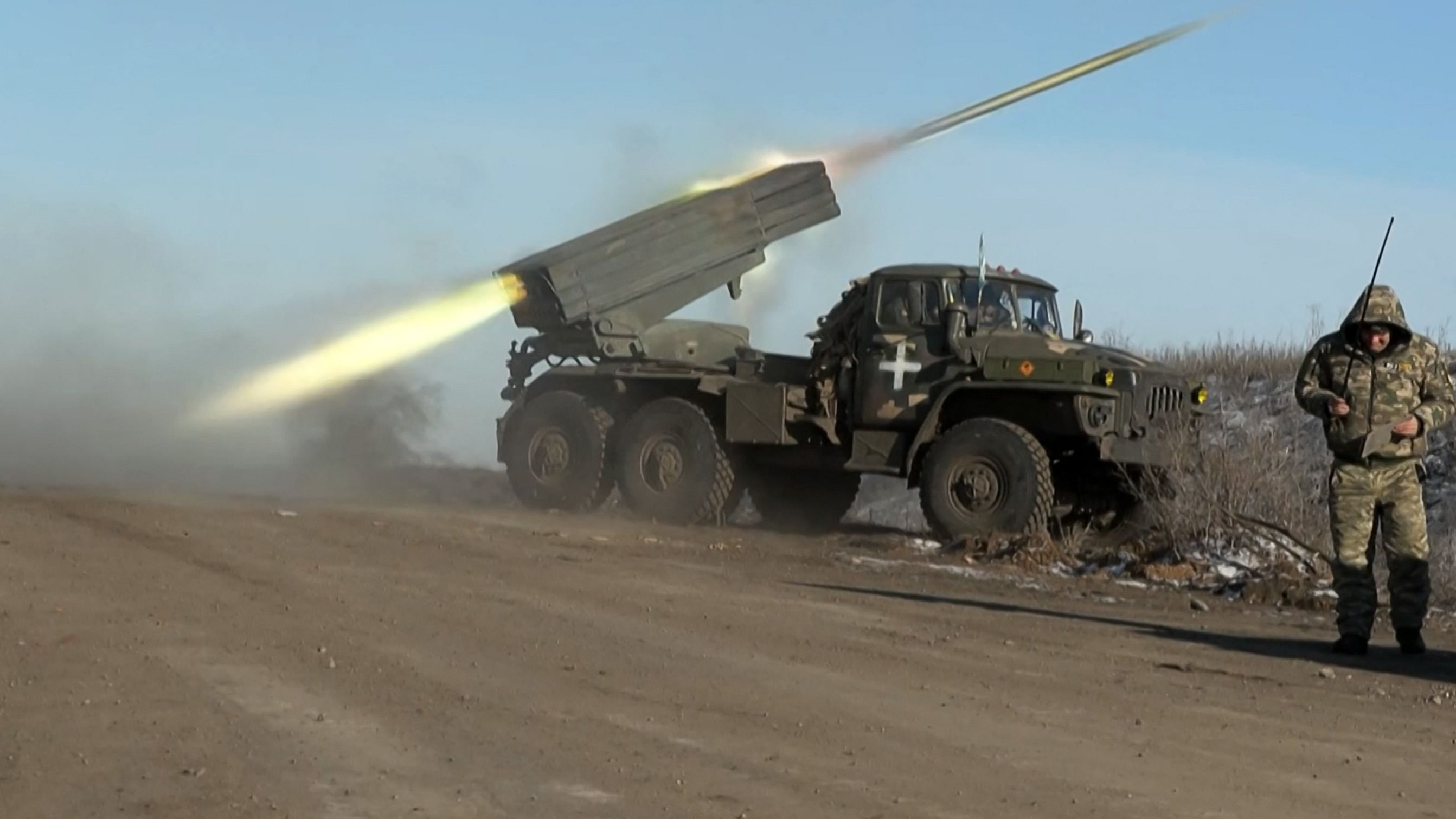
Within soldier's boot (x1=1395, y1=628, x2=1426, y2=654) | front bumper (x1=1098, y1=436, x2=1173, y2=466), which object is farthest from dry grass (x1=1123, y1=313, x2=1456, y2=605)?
soldier's boot (x1=1395, y1=628, x2=1426, y2=654)

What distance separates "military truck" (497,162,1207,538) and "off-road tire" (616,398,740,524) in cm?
2

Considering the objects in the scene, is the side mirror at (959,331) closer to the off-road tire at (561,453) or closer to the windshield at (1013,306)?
the windshield at (1013,306)

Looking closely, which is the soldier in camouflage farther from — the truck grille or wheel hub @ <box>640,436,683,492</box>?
wheel hub @ <box>640,436,683,492</box>

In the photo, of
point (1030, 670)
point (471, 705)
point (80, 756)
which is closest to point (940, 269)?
point (1030, 670)

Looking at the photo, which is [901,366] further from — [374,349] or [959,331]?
[374,349]

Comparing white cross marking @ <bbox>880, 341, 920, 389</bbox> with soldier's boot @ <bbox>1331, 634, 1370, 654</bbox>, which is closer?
soldier's boot @ <bbox>1331, 634, 1370, 654</bbox>

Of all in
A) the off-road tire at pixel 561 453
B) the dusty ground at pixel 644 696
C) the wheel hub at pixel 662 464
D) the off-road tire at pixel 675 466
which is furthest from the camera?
the off-road tire at pixel 561 453

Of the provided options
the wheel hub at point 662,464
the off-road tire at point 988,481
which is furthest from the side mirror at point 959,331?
the wheel hub at point 662,464

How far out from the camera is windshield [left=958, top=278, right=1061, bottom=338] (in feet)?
54.9

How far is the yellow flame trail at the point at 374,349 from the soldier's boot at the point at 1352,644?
33.8 ft

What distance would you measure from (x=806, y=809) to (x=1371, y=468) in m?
5.12

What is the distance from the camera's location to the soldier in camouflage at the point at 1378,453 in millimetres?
9539

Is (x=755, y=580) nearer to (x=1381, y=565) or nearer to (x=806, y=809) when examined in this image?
(x=1381, y=565)

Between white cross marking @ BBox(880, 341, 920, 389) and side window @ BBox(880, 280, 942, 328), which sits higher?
side window @ BBox(880, 280, 942, 328)
